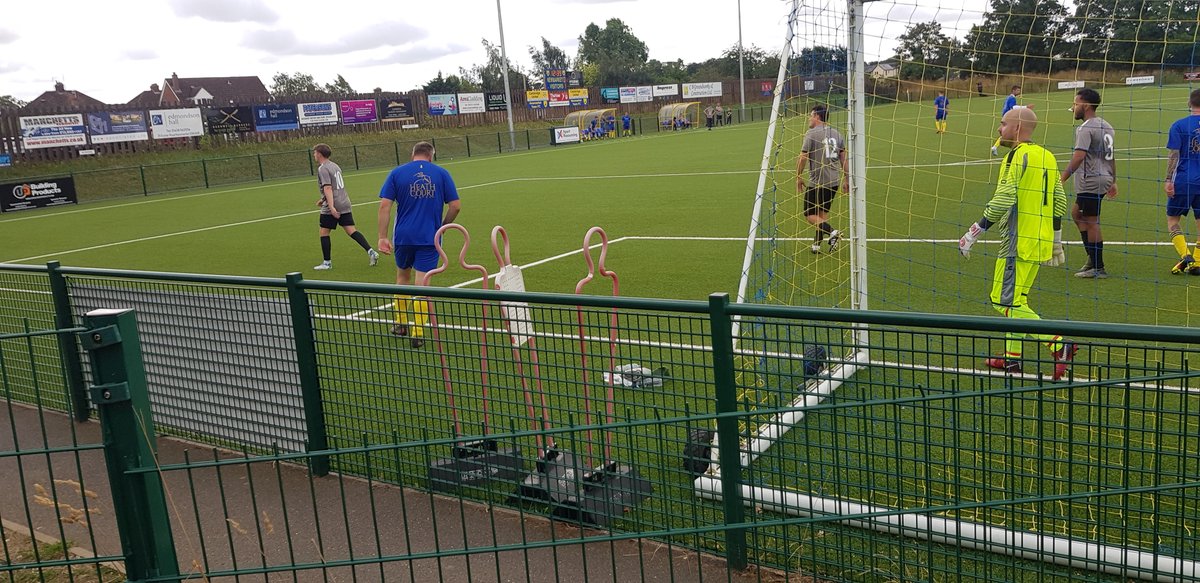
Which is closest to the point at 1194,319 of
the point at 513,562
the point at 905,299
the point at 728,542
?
the point at 905,299

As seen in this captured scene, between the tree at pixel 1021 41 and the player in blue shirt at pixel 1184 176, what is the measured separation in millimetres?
1466

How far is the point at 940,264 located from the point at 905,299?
6.72 ft


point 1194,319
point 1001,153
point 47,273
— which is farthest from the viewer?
point 1001,153

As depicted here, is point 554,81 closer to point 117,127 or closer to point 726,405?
point 117,127

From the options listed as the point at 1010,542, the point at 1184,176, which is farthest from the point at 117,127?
the point at 1010,542

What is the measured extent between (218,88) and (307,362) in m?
94.9

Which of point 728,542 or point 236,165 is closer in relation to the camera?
point 728,542

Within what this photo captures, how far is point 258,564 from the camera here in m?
4.79

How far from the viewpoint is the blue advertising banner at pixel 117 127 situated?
3819 cm

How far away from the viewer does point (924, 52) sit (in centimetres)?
901

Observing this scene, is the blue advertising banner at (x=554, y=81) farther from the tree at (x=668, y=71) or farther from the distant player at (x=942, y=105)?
the distant player at (x=942, y=105)

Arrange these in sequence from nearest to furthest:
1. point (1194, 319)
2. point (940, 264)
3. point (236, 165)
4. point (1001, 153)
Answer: point (1194, 319) < point (940, 264) < point (1001, 153) < point (236, 165)

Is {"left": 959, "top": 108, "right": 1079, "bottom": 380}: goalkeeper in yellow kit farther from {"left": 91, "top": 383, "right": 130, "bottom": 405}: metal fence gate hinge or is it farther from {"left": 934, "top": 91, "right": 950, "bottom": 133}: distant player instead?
{"left": 91, "top": 383, "right": 130, "bottom": 405}: metal fence gate hinge

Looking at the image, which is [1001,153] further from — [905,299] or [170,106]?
[170,106]
